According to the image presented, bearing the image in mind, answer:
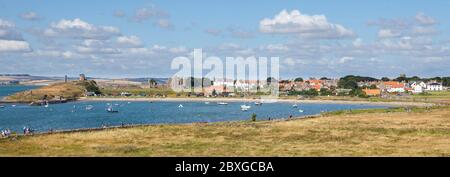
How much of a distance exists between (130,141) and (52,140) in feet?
23.4

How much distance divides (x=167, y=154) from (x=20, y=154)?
10.6 metres

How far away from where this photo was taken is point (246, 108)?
182 m

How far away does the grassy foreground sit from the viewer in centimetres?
3966

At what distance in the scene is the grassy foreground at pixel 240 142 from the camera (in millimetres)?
39656

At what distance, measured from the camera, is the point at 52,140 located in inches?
1934

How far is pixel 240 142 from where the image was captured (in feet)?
158
